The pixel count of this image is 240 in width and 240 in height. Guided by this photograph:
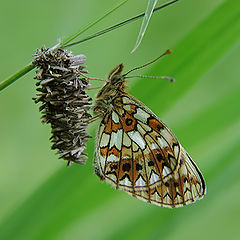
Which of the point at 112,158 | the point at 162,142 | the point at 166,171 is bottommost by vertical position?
the point at 166,171

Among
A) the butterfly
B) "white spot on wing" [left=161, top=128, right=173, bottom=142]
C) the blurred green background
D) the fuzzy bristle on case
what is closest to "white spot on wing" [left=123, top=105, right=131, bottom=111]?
the butterfly

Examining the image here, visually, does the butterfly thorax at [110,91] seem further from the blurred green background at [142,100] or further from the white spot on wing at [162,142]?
the white spot on wing at [162,142]

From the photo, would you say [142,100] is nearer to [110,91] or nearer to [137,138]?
[110,91]

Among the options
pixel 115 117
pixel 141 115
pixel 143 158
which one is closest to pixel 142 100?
pixel 141 115

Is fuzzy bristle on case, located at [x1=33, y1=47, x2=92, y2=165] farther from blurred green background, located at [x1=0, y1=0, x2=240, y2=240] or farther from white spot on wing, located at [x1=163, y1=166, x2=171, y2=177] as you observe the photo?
white spot on wing, located at [x1=163, y1=166, x2=171, y2=177]

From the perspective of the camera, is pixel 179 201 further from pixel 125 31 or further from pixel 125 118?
pixel 125 31
